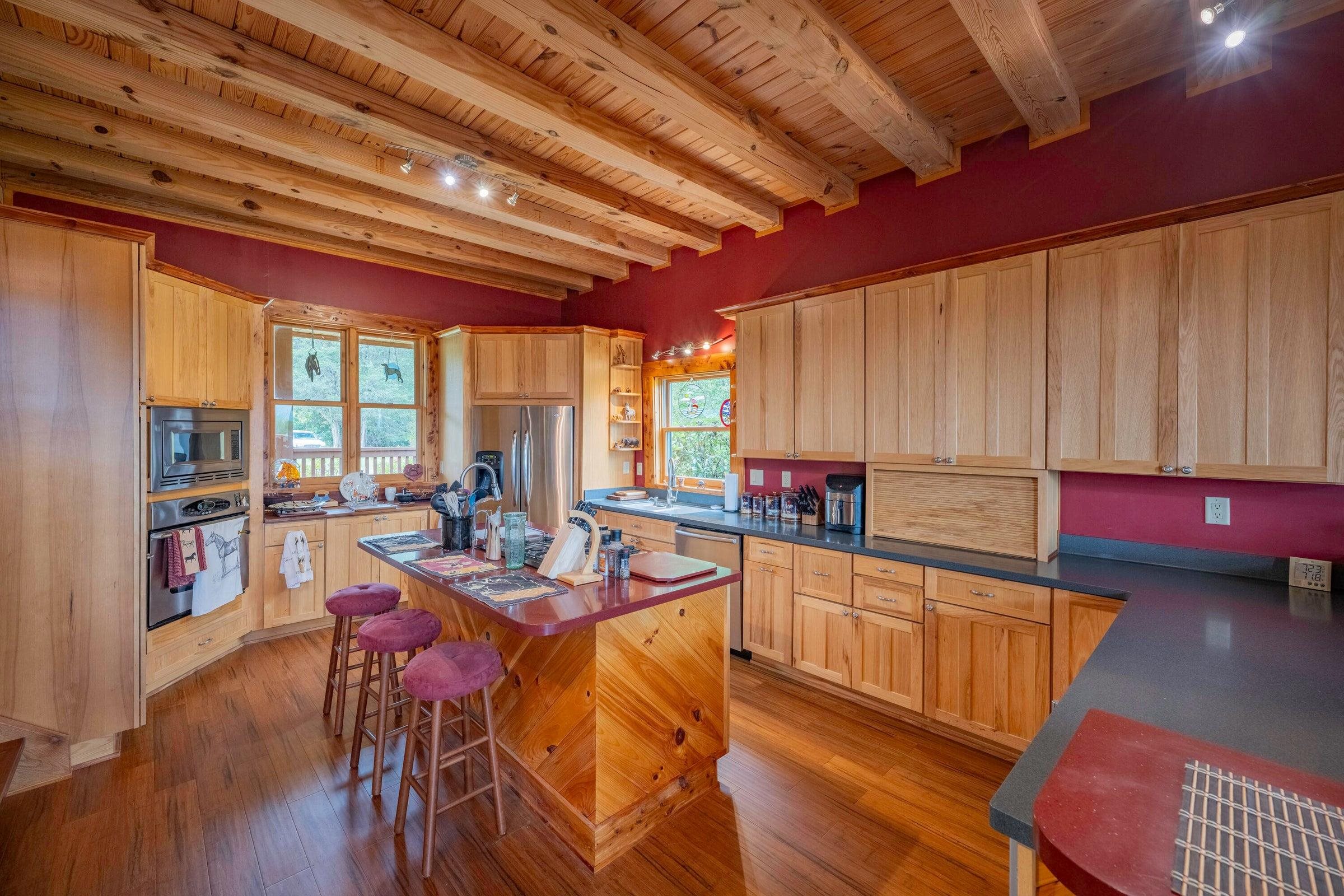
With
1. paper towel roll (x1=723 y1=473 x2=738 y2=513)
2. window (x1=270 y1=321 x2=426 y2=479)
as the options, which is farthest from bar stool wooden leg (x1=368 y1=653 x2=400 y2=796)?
window (x1=270 y1=321 x2=426 y2=479)

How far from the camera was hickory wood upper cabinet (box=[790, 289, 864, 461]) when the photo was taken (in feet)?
10.4

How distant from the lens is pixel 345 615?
2.61 m

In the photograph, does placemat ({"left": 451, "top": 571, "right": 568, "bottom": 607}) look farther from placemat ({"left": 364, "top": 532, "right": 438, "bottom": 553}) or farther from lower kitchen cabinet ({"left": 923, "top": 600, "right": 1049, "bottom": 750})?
lower kitchen cabinet ({"left": 923, "top": 600, "right": 1049, "bottom": 750})

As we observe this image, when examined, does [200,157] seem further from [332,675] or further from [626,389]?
[626,389]

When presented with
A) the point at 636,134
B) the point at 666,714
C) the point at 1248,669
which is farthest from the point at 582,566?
the point at 636,134

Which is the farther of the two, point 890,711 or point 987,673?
point 890,711

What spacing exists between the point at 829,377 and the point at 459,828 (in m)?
2.83

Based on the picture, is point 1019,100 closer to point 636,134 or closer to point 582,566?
point 636,134

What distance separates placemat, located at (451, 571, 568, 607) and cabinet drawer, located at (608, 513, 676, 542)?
65.2 inches

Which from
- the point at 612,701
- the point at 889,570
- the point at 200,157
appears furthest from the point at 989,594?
the point at 200,157

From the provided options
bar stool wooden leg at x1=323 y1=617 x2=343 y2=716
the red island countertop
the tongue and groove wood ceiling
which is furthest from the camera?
bar stool wooden leg at x1=323 y1=617 x2=343 y2=716

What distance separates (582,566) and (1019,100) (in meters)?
2.79

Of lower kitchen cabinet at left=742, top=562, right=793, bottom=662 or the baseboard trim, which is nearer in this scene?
the baseboard trim

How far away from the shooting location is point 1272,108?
2205 millimetres
